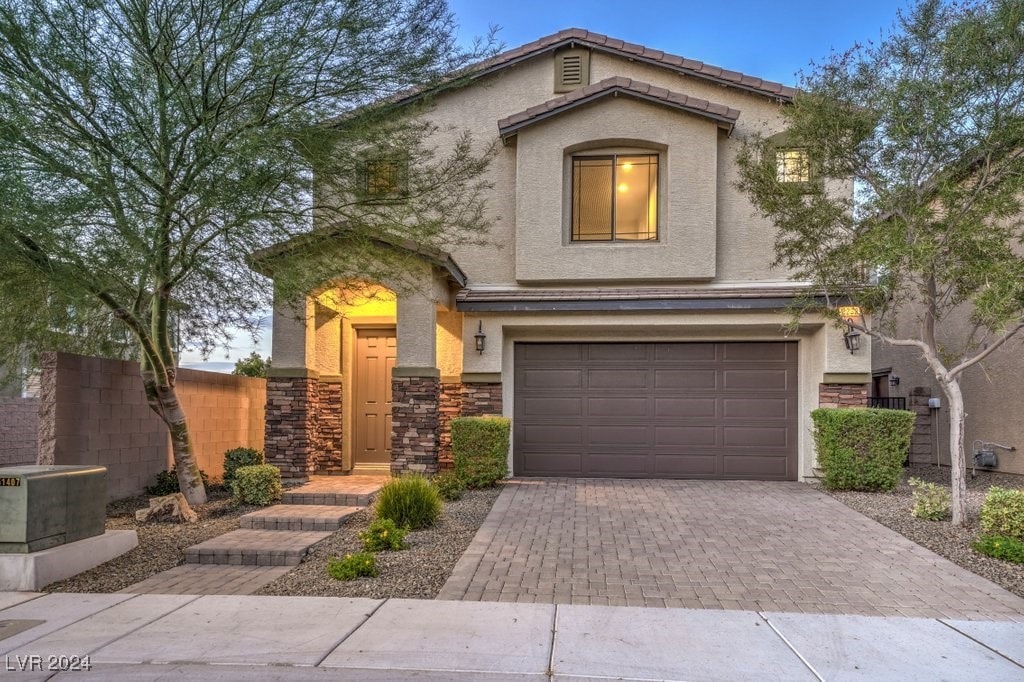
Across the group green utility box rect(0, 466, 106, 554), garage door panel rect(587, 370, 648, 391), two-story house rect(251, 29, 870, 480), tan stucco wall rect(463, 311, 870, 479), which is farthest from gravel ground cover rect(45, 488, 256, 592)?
garage door panel rect(587, 370, 648, 391)

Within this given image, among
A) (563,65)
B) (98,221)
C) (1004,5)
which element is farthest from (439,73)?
(1004,5)

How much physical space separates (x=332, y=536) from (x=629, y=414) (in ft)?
20.9

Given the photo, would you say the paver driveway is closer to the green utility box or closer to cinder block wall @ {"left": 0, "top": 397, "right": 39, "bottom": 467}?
the green utility box

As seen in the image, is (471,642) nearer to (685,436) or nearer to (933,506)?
(933,506)

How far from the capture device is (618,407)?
12.4 metres

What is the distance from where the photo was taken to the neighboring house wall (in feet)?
39.7

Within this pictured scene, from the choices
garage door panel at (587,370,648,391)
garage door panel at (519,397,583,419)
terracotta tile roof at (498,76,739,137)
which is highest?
→ terracotta tile roof at (498,76,739,137)

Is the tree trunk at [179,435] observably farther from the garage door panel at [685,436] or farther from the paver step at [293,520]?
the garage door panel at [685,436]

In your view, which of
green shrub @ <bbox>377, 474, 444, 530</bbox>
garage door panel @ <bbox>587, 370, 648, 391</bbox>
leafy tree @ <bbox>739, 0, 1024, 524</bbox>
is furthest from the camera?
garage door panel @ <bbox>587, 370, 648, 391</bbox>

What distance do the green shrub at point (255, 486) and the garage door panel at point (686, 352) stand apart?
7.06 meters

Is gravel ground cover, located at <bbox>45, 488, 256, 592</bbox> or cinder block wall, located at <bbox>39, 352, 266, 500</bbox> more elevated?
cinder block wall, located at <bbox>39, 352, 266, 500</bbox>

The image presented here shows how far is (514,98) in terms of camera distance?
1309 cm

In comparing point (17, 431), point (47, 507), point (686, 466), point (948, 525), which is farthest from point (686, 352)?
point (17, 431)

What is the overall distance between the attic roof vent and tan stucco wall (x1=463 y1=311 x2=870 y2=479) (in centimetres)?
471
